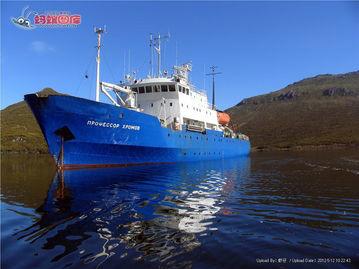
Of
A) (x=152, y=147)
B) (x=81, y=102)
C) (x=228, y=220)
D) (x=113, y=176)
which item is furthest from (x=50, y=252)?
(x=152, y=147)

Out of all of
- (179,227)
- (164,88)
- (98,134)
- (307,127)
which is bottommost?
(179,227)

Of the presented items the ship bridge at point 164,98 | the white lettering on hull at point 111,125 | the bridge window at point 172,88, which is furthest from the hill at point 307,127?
the white lettering on hull at point 111,125

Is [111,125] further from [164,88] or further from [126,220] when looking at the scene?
[126,220]

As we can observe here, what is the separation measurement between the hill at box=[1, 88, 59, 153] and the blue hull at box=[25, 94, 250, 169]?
253 ft

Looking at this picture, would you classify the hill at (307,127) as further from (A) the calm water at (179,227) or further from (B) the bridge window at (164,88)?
(A) the calm water at (179,227)

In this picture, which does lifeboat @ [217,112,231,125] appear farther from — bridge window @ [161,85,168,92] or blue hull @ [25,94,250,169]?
blue hull @ [25,94,250,169]

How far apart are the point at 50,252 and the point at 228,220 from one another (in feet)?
18.6

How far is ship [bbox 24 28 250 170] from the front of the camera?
25.6 metres

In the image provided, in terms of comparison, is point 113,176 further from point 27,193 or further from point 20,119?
point 20,119

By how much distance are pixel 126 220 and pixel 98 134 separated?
17077 mm

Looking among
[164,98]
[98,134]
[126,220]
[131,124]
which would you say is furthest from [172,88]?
[126,220]

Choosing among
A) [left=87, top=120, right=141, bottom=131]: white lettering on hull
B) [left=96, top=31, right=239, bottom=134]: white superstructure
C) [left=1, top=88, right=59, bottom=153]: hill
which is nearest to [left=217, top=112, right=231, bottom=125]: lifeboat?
[left=96, top=31, right=239, bottom=134]: white superstructure

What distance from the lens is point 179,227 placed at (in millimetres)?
9984

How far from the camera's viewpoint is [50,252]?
306 inches
